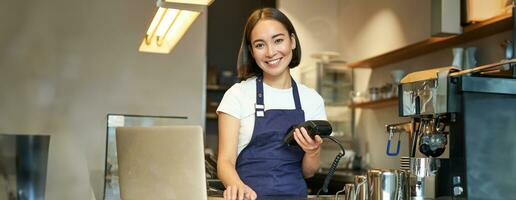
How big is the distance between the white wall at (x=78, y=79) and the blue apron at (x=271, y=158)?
2.04 metres

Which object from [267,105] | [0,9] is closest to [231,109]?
[267,105]

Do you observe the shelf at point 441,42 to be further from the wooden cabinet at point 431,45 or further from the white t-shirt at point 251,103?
the white t-shirt at point 251,103

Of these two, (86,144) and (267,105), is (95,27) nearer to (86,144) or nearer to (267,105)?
(86,144)

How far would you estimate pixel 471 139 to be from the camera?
1234mm

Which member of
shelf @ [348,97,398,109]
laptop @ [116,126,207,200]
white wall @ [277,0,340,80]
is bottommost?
laptop @ [116,126,207,200]

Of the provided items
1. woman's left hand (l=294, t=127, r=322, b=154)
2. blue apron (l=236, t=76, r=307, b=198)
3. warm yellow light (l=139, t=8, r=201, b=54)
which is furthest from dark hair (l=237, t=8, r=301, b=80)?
warm yellow light (l=139, t=8, r=201, b=54)

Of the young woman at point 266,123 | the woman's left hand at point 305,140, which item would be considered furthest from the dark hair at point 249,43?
the woman's left hand at point 305,140

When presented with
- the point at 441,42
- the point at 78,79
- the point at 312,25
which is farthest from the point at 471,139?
the point at 312,25

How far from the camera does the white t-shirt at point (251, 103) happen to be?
4.58 feet

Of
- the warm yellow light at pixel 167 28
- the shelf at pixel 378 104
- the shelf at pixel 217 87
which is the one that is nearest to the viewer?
the warm yellow light at pixel 167 28

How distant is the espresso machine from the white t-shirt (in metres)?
0.29

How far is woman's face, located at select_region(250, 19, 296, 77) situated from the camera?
1386 millimetres

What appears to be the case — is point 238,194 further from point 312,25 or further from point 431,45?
→ point 312,25

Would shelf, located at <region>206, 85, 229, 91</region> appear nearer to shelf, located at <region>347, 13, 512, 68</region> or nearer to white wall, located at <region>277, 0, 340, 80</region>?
white wall, located at <region>277, 0, 340, 80</region>
